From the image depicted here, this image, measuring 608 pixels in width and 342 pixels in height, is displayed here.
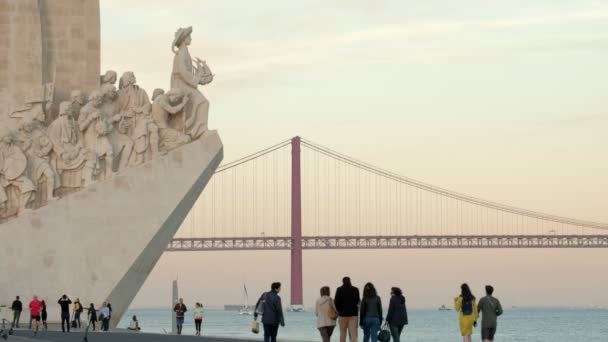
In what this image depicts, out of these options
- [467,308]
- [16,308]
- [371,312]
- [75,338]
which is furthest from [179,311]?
[467,308]

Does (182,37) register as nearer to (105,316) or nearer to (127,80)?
(127,80)

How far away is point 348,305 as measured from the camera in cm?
1510

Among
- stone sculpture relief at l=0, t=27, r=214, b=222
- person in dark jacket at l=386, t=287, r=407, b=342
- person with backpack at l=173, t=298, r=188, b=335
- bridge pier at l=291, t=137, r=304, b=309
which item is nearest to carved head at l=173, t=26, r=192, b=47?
stone sculpture relief at l=0, t=27, r=214, b=222

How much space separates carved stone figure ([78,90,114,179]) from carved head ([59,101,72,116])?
19cm

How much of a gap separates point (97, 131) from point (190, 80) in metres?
1.70

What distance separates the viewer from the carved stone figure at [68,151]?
2241cm

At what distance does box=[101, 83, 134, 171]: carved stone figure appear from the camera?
2242cm

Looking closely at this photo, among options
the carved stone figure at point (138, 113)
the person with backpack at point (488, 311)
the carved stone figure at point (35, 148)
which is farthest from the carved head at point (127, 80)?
the person with backpack at point (488, 311)

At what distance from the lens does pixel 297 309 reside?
60.9 meters

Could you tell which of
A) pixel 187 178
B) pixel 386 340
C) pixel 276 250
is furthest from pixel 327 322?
pixel 276 250

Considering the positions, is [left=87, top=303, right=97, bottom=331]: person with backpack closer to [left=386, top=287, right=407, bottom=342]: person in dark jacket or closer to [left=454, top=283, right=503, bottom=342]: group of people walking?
[left=386, top=287, right=407, bottom=342]: person in dark jacket

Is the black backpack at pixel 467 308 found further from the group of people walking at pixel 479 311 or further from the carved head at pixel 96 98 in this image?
the carved head at pixel 96 98

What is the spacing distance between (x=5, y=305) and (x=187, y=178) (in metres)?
3.40

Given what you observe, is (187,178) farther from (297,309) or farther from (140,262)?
(297,309)
